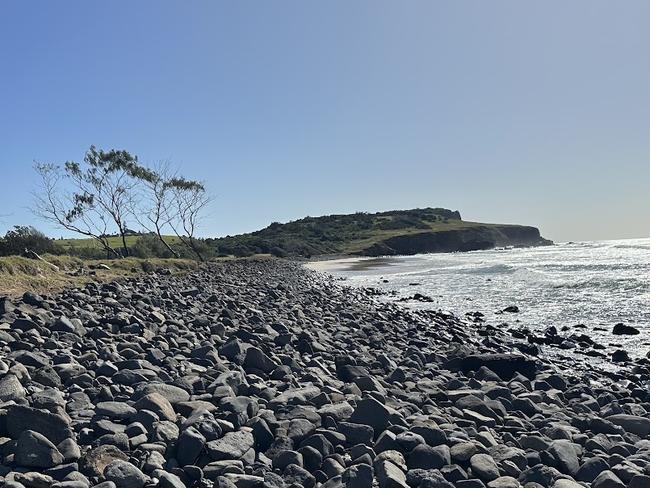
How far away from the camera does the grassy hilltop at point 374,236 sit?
8838 cm

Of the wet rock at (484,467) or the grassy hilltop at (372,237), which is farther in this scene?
the grassy hilltop at (372,237)

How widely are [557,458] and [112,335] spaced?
682 cm

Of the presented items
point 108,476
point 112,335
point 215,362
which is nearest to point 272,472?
point 108,476

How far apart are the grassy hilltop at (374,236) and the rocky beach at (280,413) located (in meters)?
67.6

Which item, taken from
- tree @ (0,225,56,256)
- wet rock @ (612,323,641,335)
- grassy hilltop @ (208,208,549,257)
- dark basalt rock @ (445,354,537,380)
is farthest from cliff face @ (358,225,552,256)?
dark basalt rock @ (445,354,537,380)

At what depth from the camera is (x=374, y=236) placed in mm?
112188

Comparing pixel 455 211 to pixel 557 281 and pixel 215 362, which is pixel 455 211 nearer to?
pixel 557 281

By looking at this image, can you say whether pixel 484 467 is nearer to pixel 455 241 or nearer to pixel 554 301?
pixel 554 301

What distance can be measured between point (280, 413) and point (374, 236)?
353 feet

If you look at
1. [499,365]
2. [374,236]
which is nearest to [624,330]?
[499,365]

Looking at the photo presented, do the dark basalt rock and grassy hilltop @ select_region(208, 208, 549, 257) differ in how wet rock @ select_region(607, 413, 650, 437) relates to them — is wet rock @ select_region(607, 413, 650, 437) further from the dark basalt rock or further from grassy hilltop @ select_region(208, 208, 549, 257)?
grassy hilltop @ select_region(208, 208, 549, 257)

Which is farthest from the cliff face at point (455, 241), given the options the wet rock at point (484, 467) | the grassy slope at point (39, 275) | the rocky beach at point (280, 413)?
the wet rock at point (484, 467)

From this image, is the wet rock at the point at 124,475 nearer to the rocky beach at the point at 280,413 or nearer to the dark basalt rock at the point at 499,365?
the rocky beach at the point at 280,413

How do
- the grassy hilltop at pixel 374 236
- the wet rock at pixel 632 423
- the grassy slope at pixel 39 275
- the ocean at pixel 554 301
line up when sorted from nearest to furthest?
the wet rock at pixel 632 423
the grassy slope at pixel 39 275
the ocean at pixel 554 301
the grassy hilltop at pixel 374 236
